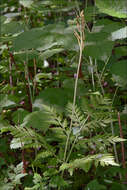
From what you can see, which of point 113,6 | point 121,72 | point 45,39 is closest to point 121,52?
point 121,72

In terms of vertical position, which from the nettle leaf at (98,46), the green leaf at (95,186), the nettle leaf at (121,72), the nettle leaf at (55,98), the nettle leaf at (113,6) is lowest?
the green leaf at (95,186)

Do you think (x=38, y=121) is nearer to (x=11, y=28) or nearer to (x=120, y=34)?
(x=120, y=34)

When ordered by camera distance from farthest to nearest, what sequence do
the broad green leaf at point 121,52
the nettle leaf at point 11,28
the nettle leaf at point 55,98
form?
1. the broad green leaf at point 121,52
2. the nettle leaf at point 11,28
3. the nettle leaf at point 55,98

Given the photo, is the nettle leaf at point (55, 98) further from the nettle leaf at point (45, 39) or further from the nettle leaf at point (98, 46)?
the nettle leaf at point (98, 46)

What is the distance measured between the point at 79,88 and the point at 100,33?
30 cm

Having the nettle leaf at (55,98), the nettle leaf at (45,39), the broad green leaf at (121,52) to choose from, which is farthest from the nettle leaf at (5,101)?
the broad green leaf at (121,52)

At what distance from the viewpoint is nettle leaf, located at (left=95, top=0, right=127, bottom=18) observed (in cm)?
108

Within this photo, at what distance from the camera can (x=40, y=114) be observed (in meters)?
1.06

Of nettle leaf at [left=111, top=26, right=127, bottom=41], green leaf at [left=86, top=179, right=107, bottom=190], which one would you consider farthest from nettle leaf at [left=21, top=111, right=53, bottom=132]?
nettle leaf at [left=111, top=26, right=127, bottom=41]

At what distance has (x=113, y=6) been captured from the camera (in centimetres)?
112

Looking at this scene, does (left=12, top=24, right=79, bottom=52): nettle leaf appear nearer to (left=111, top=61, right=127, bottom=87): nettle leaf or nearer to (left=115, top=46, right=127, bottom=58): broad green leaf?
(left=111, top=61, right=127, bottom=87): nettle leaf

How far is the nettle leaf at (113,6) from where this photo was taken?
1.08m

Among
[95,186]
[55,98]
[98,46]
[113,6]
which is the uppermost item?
[113,6]

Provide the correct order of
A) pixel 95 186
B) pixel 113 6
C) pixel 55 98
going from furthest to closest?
1. pixel 55 98
2. pixel 113 6
3. pixel 95 186
